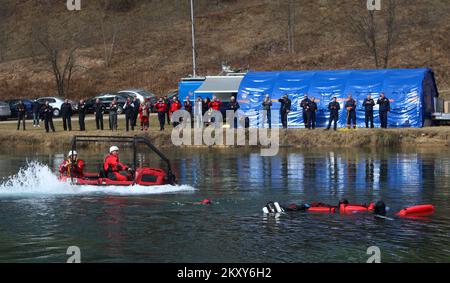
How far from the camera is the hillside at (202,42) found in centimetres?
8169

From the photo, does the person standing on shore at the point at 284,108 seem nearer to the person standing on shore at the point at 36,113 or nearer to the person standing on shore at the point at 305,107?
the person standing on shore at the point at 305,107

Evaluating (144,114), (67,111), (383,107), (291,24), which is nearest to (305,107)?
(383,107)

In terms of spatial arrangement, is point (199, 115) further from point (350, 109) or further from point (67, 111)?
point (350, 109)

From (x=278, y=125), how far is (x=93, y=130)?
37.8 ft

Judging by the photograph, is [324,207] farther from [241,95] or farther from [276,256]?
[241,95]

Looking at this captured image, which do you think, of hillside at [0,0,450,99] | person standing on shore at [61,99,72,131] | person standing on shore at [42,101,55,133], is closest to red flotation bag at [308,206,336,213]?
person standing on shore at [61,99,72,131]

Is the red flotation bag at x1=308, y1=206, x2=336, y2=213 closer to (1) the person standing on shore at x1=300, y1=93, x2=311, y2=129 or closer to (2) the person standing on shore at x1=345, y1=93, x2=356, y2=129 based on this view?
(2) the person standing on shore at x1=345, y1=93, x2=356, y2=129

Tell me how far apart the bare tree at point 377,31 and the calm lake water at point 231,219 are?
1289 inches

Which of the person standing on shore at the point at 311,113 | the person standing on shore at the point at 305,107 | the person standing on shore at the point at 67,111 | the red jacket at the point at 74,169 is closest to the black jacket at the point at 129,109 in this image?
the person standing on shore at the point at 67,111

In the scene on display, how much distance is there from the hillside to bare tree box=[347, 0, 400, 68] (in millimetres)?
619

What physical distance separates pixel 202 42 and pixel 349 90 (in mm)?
40647

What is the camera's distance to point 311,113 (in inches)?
2008

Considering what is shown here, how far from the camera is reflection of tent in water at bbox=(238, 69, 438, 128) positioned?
2026 inches

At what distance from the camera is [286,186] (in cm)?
3303
